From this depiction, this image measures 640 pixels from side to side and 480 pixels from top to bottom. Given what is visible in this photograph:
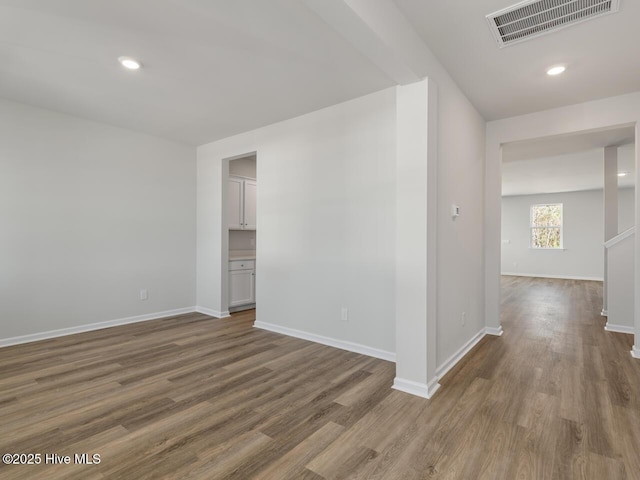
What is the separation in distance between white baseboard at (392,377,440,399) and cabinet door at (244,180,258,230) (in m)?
3.84

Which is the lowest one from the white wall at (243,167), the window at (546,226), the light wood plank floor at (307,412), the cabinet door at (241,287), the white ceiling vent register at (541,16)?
the light wood plank floor at (307,412)

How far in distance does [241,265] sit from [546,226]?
31.6 ft

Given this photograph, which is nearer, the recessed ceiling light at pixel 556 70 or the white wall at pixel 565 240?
the recessed ceiling light at pixel 556 70

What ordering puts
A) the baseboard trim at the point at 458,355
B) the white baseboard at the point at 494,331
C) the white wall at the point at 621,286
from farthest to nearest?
1. the white wall at the point at 621,286
2. the white baseboard at the point at 494,331
3. the baseboard trim at the point at 458,355

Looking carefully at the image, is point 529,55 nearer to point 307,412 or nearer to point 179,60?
point 179,60

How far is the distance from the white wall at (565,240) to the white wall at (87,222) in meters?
9.96

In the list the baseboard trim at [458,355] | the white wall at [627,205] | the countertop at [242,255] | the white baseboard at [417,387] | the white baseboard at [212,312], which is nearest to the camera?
the white baseboard at [417,387]

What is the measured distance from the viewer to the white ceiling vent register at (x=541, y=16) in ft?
6.43

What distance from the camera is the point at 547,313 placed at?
16.9 ft

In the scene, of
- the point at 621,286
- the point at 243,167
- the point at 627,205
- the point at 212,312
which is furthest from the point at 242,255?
the point at 627,205

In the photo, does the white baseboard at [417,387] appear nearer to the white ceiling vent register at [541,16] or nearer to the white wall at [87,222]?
the white ceiling vent register at [541,16]

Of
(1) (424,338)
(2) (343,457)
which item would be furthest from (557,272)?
(2) (343,457)

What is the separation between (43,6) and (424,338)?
334 cm

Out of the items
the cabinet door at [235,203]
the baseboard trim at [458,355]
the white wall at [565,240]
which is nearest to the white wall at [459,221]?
the baseboard trim at [458,355]
